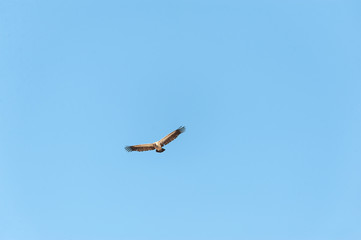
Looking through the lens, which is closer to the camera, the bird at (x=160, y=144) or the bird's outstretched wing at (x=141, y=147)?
the bird at (x=160, y=144)

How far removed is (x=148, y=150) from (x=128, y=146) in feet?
10.1

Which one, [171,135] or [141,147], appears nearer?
[171,135]

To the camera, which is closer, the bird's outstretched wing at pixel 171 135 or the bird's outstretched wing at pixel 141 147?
the bird's outstretched wing at pixel 171 135

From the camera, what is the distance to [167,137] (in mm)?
53062

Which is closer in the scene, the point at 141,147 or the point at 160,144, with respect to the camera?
the point at 160,144

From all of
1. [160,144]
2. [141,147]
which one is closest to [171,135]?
[160,144]

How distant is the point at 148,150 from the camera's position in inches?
2190

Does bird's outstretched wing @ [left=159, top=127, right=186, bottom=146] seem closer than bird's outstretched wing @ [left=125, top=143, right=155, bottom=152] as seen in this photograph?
Yes

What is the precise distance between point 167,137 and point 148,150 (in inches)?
175

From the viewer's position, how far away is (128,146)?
2163 inches

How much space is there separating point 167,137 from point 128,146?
20.9 feet

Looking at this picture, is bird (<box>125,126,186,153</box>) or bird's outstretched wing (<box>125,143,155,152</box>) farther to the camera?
bird's outstretched wing (<box>125,143,155,152</box>)

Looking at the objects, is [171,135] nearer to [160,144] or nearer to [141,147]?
[160,144]
